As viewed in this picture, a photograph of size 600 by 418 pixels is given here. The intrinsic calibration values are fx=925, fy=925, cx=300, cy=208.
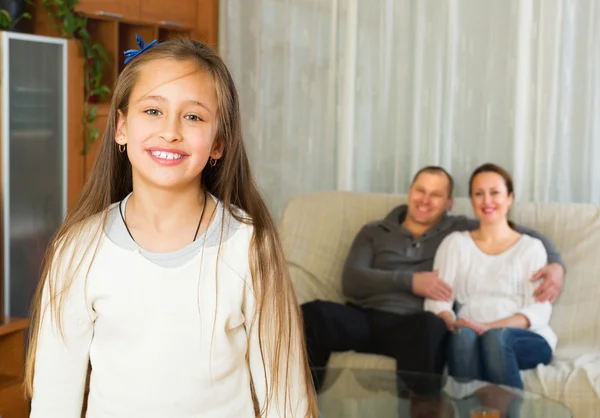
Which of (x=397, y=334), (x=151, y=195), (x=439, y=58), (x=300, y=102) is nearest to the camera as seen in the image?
(x=151, y=195)

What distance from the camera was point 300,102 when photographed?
457 cm

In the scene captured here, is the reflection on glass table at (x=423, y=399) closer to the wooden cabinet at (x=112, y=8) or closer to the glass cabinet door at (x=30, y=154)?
the glass cabinet door at (x=30, y=154)

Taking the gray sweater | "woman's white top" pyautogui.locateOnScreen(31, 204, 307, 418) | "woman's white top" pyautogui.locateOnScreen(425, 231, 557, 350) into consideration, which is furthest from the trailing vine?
"woman's white top" pyautogui.locateOnScreen(31, 204, 307, 418)

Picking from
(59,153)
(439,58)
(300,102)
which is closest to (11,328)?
(59,153)

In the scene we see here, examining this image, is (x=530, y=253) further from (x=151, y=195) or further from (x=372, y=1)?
(x=151, y=195)

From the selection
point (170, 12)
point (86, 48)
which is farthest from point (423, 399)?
point (170, 12)

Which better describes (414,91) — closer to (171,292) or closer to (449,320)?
(449,320)

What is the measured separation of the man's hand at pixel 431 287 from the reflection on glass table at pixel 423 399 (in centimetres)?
53

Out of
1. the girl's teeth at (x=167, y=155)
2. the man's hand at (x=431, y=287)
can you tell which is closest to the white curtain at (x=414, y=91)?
the man's hand at (x=431, y=287)

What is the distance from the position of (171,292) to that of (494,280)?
7.08 ft

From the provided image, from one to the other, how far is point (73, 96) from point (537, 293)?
2043 millimetres

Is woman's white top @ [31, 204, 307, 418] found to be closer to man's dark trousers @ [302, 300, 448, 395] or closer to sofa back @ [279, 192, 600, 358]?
man's dark trousers @ [302, 300, 448, 395]

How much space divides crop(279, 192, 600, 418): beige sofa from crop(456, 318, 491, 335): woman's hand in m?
0.22

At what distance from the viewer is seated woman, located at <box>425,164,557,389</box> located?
3117 mm
